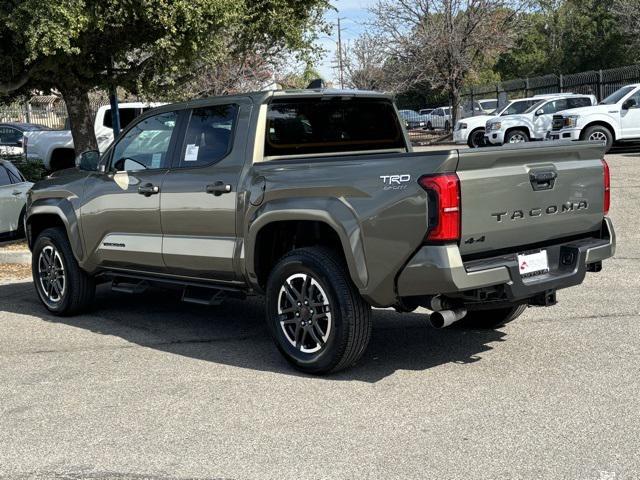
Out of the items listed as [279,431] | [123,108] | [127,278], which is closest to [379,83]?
[123,108]

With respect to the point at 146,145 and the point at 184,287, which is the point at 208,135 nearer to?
the point at 146,145

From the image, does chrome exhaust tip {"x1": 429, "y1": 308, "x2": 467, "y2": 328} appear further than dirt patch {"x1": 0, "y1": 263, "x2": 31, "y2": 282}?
No

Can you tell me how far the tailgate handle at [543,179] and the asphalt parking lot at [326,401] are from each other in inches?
49.1

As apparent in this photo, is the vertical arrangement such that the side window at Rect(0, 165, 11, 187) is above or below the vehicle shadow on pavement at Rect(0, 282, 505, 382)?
above

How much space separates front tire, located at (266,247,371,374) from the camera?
532 centimetres

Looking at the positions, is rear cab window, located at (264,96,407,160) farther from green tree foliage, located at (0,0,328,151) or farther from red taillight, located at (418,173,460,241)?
green tree foliage, located at (0,0,328,151)

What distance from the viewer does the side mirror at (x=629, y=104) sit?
68.2 ft

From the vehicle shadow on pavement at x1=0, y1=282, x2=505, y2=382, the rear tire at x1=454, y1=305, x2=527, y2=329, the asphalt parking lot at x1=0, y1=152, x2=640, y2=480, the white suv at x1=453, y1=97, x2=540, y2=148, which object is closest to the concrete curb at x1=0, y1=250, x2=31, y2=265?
the vehicle shadow on pavement at x1=0, y1=282, x2=505, y2=382

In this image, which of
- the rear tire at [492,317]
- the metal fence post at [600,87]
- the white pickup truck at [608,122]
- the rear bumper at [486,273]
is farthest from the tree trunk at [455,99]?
the rear bumper at [486,273]

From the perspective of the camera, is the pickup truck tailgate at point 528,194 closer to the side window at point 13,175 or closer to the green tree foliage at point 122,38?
the green tree foliage at point 122,38

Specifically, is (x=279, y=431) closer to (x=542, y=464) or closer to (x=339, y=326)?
(x=339, y=326)

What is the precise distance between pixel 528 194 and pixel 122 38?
9.63m

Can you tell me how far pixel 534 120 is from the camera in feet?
81.5

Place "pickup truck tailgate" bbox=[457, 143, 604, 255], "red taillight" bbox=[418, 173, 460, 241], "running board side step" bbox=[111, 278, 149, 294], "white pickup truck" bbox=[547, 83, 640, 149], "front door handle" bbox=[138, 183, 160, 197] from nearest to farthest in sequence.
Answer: "red taillight" bbox=[418, 173, 460, 241] → "pickup truck tailgate" bbox=[457, 143, 604, 255] → "front door handle" bbox=[138, 183, 160, 197] → "running board side step" bbox=[111, 278, 149, 294] → "white pickup truck" bbox=[547, 83, 640, 149]
